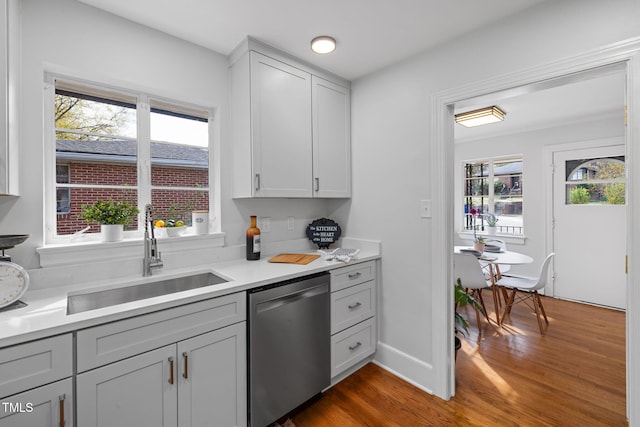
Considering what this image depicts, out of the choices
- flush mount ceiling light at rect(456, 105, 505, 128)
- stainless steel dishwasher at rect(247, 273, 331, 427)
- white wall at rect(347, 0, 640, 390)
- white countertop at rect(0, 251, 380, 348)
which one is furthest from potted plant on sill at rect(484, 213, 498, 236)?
stainless steel dishwasher at rect(247, 273, 331, 427)

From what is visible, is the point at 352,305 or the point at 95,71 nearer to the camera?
the point at 95,71

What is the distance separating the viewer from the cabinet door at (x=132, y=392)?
1113 millimetres

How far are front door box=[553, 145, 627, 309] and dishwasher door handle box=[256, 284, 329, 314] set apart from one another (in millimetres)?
3892

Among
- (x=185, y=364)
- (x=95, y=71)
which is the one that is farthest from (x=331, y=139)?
(x=185, y=364)

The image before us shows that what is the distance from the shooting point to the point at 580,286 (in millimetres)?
3812

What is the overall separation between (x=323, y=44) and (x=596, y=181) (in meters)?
4.06

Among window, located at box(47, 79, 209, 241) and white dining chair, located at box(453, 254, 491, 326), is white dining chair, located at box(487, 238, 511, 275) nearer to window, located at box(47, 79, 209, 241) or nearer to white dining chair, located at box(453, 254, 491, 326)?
white dining chair, located at box(453, 254, 491, 326)

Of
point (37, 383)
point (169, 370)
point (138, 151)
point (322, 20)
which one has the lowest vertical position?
point (169, 370)

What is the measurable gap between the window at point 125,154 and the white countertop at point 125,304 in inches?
14.6

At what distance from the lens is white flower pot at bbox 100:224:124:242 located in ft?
5.49

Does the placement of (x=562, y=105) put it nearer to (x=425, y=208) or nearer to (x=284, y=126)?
(x=425, y=208)

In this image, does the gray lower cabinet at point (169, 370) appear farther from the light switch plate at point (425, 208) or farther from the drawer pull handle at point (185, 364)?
the light switch plate at point (425, 208)

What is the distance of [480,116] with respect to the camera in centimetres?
322

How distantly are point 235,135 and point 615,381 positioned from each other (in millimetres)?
3368
